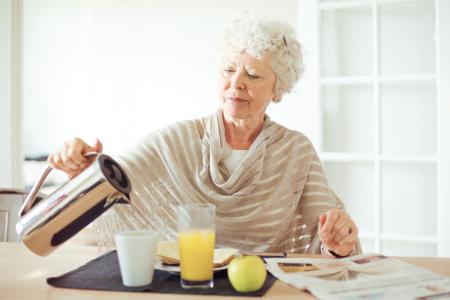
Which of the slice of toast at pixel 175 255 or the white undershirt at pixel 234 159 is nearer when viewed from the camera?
the slice of toast at pixel 175 255

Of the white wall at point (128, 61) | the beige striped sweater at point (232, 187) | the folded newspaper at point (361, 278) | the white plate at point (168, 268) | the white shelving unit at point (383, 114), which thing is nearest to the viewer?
the folded newspaper at point (361, 278)

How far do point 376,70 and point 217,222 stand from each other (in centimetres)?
134

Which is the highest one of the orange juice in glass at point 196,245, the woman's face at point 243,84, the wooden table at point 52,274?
the woman's face at point 243,84

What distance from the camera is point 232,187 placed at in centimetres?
165

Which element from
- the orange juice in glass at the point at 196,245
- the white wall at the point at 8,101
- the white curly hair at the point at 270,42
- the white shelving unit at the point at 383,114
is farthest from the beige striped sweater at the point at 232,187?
the white wall at the point at 8,101

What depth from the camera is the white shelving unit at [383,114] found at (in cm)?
247

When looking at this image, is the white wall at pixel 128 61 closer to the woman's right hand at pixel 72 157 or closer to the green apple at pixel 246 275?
the woman's right hand at pixel 72 157

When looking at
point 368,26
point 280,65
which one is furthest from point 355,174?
point 280,65

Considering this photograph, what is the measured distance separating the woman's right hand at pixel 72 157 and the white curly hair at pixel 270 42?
71cm

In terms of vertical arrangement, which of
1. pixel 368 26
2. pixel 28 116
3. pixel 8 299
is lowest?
pixel 8 299

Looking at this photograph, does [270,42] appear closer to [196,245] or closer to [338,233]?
[338,233]

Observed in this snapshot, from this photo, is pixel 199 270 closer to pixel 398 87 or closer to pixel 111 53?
pixel 398 87

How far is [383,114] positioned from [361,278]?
1.68m

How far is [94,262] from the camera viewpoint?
1.16m
